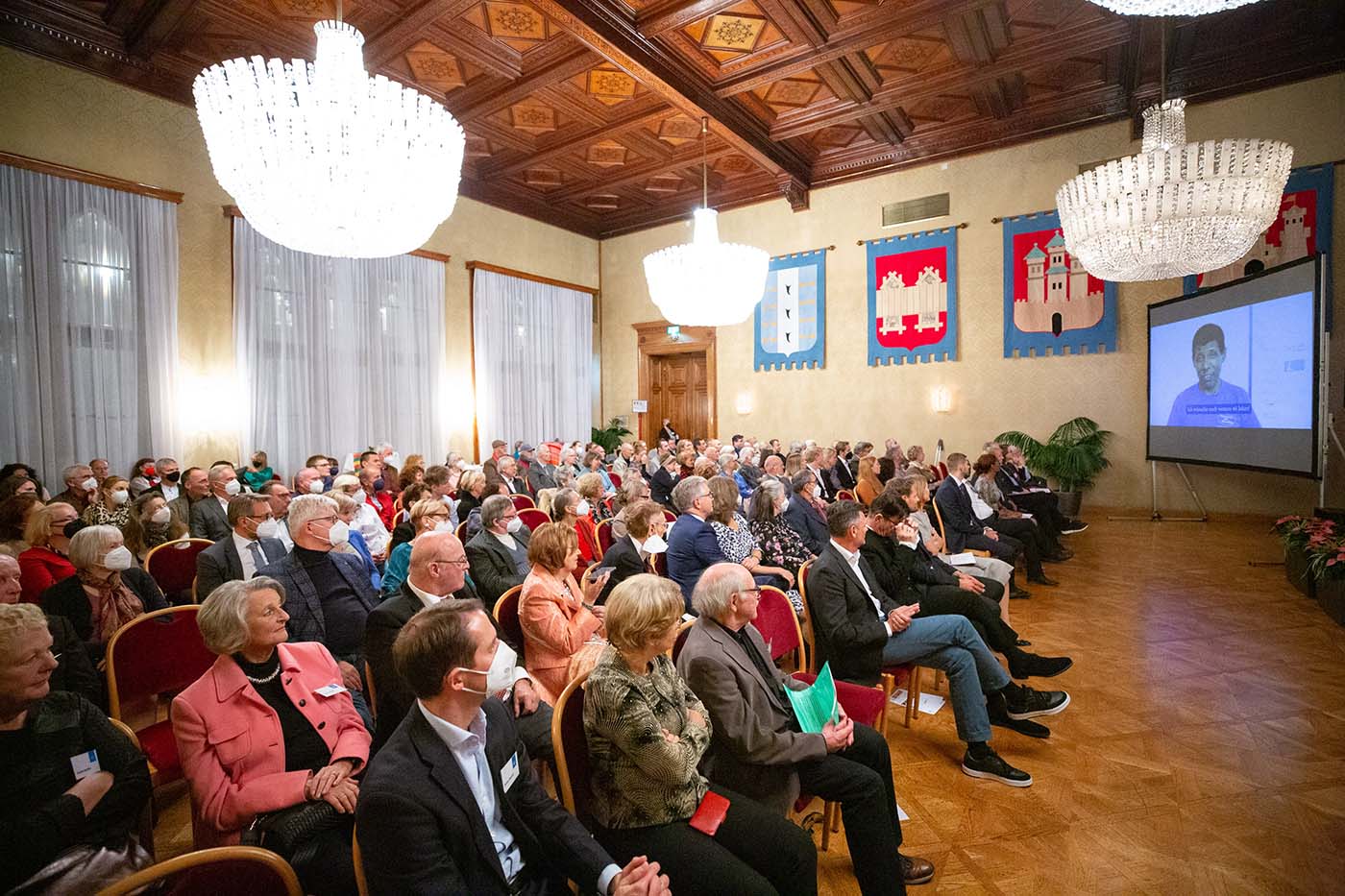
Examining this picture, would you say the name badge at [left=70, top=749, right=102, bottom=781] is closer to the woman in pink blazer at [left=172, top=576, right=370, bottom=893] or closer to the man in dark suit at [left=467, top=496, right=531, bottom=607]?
the woman in pink blazer at [left=172, top=576, right=370, bottom=893]

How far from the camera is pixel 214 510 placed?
4863 mm

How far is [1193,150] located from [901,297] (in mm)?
5425

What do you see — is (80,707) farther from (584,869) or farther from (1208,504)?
(1208,504)

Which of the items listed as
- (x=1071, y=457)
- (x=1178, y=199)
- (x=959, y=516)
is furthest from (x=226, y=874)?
(x=1071, y=457)

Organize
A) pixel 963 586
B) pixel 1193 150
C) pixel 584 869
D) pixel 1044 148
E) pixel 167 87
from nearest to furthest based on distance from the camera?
1. pixel 584 869
2. pixel 963 586
3. pixel 1193 150
4. pixel 167 87
5. pixel 1044 148

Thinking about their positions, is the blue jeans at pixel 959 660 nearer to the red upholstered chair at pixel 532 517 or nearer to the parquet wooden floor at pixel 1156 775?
the parquet wooden floor at pixel 1156 775

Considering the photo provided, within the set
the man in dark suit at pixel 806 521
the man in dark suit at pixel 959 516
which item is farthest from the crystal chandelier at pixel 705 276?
the man in dark suit at pixel 959 516

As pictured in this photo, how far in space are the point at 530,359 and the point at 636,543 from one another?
31.0 feet

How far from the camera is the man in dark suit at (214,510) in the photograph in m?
4.77

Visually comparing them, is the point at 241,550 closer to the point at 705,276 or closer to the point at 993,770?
the point at 993,770

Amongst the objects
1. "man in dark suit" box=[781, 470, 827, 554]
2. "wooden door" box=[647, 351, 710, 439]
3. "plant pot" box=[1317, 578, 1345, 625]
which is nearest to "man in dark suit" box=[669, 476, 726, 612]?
"man in dark suit" box=[781, 470, 827, 554]

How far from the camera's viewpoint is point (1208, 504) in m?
8.66

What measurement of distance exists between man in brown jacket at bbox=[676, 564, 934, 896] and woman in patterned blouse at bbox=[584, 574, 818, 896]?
160 mm

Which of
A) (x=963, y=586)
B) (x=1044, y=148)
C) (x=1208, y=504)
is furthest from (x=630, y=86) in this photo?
(x=1208, y=504)
